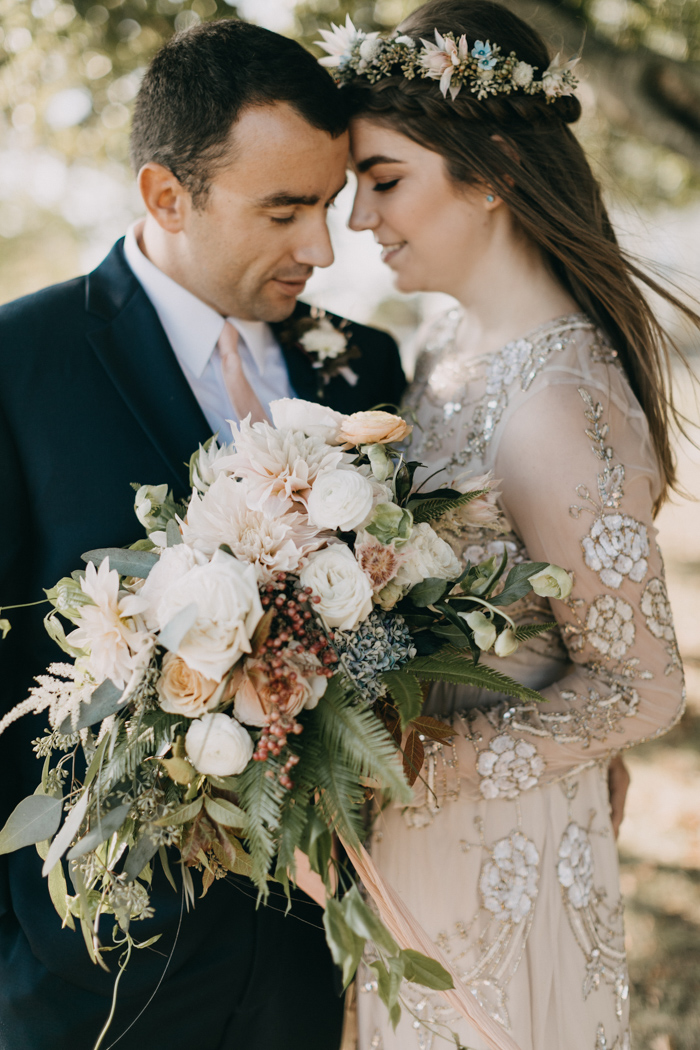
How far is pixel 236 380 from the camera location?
258cm

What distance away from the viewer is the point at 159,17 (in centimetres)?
463

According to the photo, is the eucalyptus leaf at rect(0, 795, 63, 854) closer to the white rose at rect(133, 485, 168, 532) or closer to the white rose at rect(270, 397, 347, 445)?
the white rose at rect(133, 485, 168, 532)

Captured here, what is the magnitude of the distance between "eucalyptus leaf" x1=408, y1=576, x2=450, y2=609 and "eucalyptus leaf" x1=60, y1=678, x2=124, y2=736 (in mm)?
616

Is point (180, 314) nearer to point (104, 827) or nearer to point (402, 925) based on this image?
point (104, 827)

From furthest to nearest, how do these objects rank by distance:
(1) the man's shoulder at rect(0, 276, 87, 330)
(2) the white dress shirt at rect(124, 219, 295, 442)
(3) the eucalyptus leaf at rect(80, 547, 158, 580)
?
(2) the white dress shirt at rect(124, 219, 295, 442) → (1) the man's shoulder at rect(0, 276, 87, 330) → (3) the eucalyptus leaf at rect(80, 547, 158, 580)

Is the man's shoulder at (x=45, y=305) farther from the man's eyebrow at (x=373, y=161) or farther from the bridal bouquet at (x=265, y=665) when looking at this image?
the man's eyebrow at (x=373, y=161)

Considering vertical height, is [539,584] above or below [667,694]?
above

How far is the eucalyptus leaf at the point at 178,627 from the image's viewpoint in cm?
133

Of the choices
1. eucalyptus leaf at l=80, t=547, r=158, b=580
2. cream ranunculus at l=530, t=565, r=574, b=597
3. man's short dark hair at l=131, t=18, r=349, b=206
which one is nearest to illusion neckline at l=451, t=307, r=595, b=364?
man's short dark hair at l=131, t=18, r=349, b=206

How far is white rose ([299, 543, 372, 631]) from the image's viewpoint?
4.90ft

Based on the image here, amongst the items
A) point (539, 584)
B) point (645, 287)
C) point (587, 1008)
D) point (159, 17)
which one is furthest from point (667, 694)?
point (159, 17)

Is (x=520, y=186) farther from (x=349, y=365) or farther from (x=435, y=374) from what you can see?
(x=349, y=365)

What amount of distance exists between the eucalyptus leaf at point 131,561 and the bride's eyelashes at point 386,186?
4.94 ft

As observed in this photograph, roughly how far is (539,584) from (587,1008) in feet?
4.51
